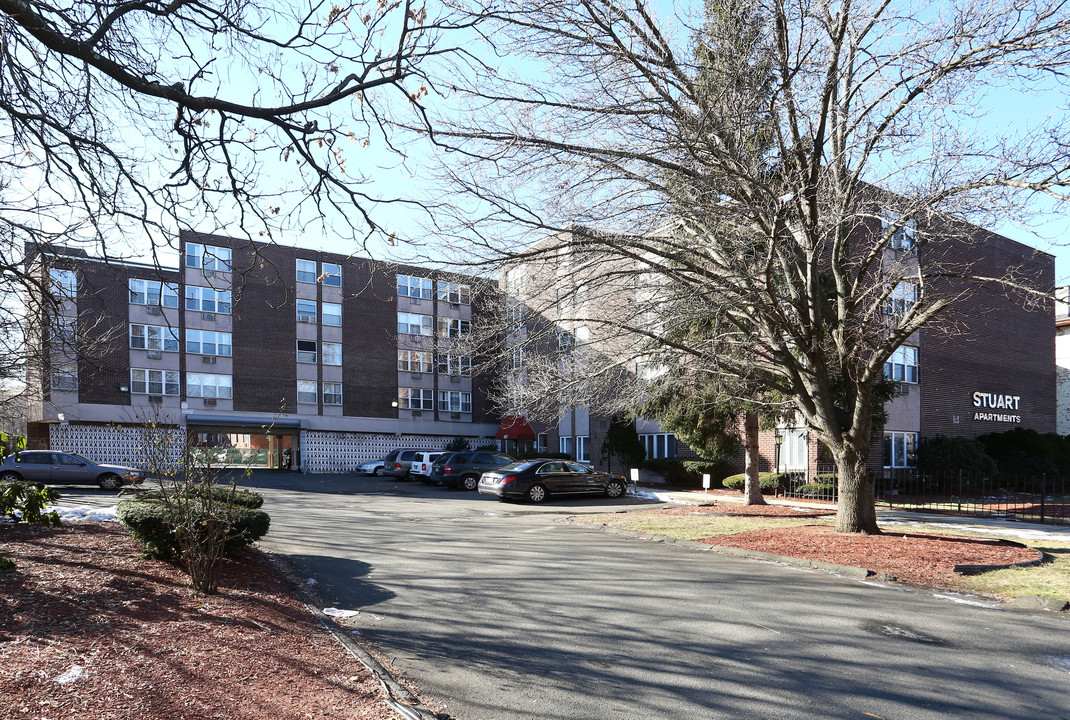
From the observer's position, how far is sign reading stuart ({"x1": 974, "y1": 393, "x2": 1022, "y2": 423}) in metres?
30.6

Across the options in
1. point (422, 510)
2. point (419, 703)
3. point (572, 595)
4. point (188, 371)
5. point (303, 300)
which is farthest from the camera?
point (303, 300)

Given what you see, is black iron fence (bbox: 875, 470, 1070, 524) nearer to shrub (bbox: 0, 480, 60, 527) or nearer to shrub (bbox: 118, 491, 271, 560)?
shrub (bbox: 118, 491, 271, 560)

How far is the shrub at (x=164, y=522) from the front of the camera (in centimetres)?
827

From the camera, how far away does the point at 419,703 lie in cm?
502

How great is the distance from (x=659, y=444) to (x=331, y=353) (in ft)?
76.2

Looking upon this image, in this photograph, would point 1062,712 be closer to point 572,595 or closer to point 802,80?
point 572,595

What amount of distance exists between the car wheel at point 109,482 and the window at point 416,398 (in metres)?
23.8

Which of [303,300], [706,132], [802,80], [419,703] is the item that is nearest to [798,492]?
[802,80]

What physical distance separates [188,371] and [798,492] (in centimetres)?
3428

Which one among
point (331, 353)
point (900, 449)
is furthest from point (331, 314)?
point (900, 449)

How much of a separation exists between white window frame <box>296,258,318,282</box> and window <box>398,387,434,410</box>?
945 cm

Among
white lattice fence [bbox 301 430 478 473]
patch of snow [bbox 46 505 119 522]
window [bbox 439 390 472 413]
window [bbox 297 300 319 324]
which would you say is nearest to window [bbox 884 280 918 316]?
patch of snow [bbox 46 505 119 522]

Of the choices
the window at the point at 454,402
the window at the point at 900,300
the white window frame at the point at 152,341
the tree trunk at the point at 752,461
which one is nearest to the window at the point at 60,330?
the window at the point at 900,300

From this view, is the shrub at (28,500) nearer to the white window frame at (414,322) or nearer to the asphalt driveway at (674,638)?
the asphalt driveway at (674,638)
